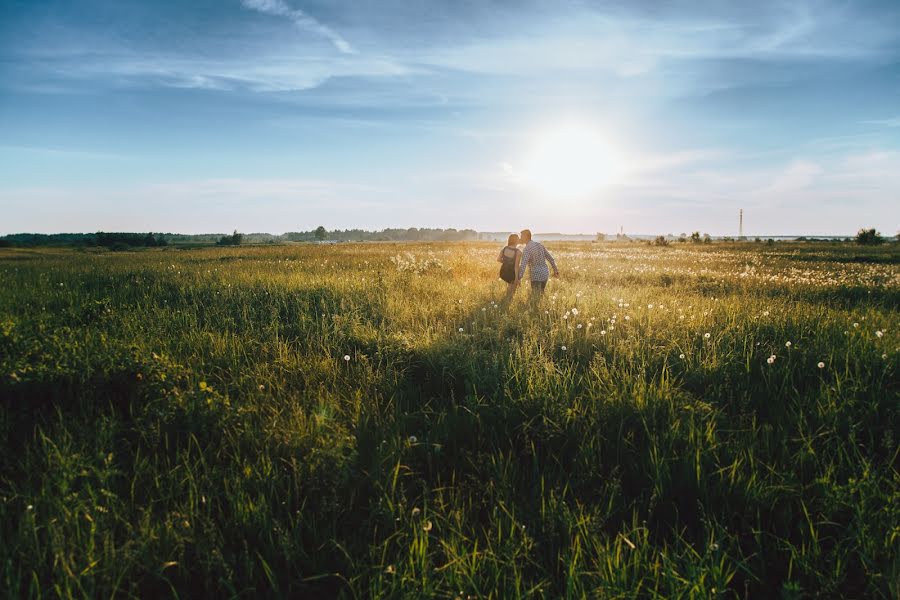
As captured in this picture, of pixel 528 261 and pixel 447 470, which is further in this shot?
pixel 528 261

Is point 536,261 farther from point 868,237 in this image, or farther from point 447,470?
point 868,237

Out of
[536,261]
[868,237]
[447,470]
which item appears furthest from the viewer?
[868,237]

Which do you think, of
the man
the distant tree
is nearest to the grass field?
the man

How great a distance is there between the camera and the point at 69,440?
328 cm

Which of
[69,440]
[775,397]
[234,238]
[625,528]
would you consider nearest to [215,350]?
[69,440]

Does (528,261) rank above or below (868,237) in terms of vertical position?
below

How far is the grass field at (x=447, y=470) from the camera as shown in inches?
87.7

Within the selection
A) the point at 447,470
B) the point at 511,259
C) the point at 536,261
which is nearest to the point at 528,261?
the point at 536,261

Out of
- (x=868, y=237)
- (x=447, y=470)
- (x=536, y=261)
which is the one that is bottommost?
(x=447, y=470)

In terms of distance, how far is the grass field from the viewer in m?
2.23

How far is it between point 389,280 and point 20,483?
31.9 feet

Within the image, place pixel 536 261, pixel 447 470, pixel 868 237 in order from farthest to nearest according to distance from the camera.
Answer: pixel 868 237 < pixel 536 261 < pixel 447 470

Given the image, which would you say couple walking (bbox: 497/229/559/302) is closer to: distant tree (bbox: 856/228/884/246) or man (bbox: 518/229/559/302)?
man (bbox: 518/229/559/302)

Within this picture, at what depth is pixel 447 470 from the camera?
3.19 m
